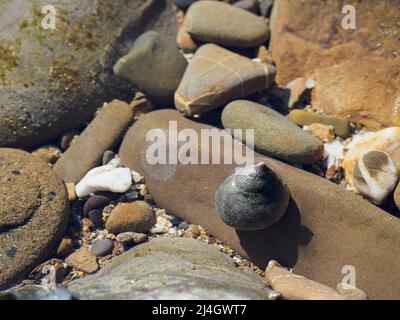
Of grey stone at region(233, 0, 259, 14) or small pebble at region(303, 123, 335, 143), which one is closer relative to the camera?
small pebble at region(303, 123, 335, 143)

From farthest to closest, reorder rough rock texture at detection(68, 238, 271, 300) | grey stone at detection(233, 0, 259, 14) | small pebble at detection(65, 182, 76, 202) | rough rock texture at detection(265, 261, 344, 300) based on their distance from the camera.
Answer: grey stone at detection(233, 0, 259, 14) < small pebble at detection(65, 182, 76, 202) < rough rock texture at detection(265, 261, 344, 300) < rough rock texture at detection(68, 238, 271, 300)

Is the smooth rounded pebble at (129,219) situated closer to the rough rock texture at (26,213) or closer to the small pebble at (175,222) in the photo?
the small pebble at (175,222)

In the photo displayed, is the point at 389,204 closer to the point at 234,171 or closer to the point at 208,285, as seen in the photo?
the point at 234,171

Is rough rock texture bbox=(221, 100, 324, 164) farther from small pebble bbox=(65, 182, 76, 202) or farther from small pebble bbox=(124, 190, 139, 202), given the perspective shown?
small pebble bbox=(65, 182, 76, 202)

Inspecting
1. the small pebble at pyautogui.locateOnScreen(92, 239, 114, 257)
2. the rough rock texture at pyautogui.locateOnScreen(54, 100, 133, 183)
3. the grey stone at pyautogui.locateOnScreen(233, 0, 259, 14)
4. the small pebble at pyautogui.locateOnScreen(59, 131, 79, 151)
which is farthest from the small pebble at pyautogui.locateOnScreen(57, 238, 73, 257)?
the grey stone at pyautogui.locateOnScreen(233, 0, 259, 14)

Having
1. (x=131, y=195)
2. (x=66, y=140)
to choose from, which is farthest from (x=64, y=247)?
(x=66, y=140)

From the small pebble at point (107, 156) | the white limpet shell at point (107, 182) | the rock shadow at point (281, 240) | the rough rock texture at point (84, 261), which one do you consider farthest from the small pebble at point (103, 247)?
the rock shadow at point (281, 240)
